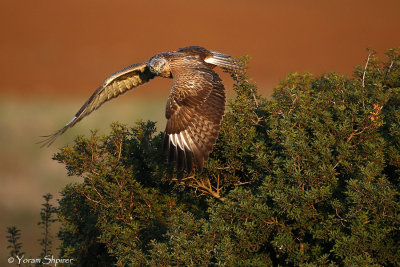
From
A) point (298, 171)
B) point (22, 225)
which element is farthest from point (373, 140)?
point (22, 225)

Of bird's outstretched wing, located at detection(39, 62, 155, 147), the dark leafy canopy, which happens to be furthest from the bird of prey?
the dark leafy canopy

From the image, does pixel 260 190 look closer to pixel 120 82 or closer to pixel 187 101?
pixel 187 101

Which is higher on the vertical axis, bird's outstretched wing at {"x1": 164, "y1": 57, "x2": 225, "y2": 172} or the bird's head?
the bird's head

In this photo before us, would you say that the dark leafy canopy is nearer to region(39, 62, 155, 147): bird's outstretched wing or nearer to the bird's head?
the bird's head

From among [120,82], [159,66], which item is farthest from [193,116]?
[120,82]

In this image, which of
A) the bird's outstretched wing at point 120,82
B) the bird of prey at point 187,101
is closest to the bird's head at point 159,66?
the bird of prey at point 187,101

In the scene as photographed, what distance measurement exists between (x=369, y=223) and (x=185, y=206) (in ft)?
8.55

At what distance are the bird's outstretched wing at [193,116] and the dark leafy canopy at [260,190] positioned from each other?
0.97ft

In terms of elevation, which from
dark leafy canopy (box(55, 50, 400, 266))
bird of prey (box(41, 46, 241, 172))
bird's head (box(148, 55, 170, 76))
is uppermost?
bird's head (box(148, 55, 170, 76))

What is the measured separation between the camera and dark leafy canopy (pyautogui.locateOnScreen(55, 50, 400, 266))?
4824 mm

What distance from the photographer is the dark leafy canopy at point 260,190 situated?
15.8 ft

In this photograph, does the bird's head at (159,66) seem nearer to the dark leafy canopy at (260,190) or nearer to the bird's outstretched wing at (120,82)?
the bird's outstretched wing at (120,82)

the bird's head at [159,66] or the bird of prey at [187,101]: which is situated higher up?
the bird's head at [159,66]

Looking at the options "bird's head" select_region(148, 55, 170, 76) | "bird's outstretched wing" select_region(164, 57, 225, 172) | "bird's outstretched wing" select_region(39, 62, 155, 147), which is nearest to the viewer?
"bird's outstretched wing" select_region(164, 57, 225, 172)
